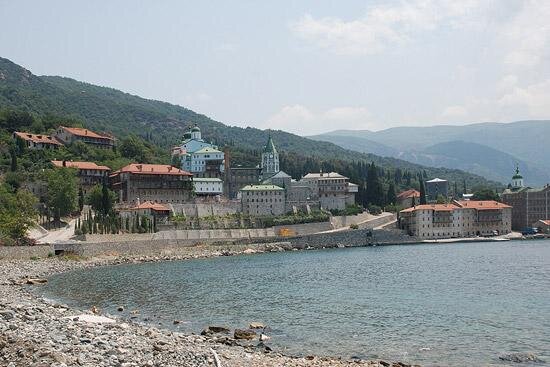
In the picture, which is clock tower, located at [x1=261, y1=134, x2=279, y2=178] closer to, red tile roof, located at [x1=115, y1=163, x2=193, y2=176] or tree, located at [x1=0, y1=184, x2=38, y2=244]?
red tile roof, located at [x1=115, y1=163, x2=193, y2=176]

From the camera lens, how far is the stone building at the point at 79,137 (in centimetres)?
10156

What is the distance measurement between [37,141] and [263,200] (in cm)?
3379

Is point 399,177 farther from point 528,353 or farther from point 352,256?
point 528,353

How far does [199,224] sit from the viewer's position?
8188 centimetres

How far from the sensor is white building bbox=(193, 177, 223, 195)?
99438 millimetres

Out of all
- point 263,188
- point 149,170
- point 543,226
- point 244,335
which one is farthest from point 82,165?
point 543,226

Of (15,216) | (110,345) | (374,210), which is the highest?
(15,216)

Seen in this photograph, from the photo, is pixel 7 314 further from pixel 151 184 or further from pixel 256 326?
pixel 151 184

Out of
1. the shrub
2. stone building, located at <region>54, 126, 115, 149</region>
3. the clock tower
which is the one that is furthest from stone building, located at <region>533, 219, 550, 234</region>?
stone building, located at <region>54, 126, 115, 149</region>

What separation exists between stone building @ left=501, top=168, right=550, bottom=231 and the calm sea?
52797mm

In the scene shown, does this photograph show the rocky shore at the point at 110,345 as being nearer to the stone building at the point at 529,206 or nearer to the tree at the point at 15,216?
the tree at the point at 15,216

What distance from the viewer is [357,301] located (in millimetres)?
35562

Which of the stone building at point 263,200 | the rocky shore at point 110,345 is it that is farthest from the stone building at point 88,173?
the rocky shore at point 110,345

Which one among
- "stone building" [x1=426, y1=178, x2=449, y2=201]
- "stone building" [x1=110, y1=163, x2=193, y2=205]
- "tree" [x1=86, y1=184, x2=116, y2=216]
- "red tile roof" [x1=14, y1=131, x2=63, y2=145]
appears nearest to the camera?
"tree" [x1=86, y1=184, x2=116, y2=216]
